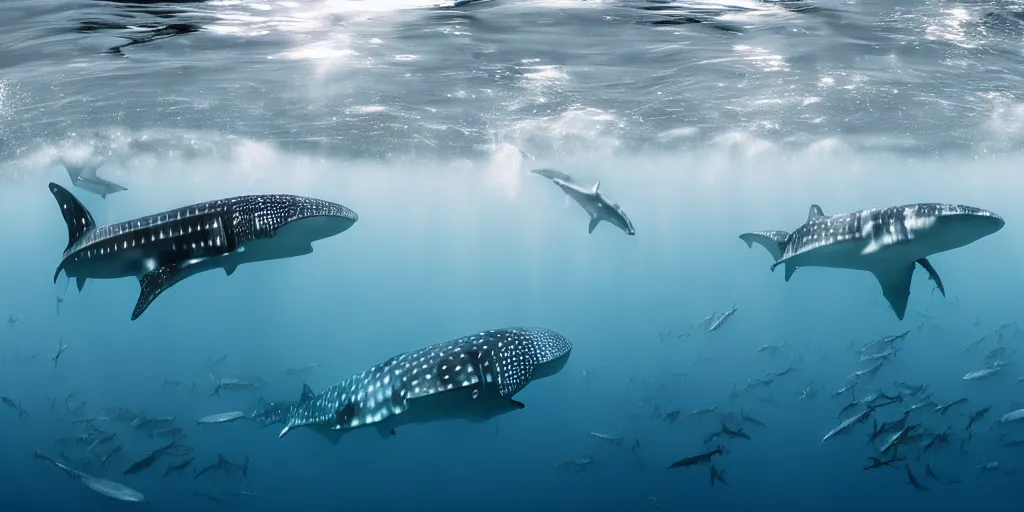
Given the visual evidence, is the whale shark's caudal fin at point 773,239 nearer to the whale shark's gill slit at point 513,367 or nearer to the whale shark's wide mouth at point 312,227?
the whale shark's gill slit at point 513,367

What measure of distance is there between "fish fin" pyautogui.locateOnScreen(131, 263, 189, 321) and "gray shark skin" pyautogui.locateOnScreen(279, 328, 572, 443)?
2.37 m

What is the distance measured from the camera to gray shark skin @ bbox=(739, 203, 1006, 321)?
590 centimetres

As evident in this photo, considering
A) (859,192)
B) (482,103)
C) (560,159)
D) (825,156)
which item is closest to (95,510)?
(482,103)

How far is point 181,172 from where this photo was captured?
111 ft

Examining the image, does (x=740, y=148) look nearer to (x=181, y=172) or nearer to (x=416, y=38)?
(x=416, y=38)

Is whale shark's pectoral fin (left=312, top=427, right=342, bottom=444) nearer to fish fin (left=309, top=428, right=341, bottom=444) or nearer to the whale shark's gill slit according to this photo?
fish fin (left=309, top=428, right=341, bottom=444)

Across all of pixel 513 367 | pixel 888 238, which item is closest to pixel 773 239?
pixel 888 238

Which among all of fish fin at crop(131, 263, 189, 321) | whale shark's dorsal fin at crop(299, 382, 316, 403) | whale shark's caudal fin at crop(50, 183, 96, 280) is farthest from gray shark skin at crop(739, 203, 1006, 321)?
whale shark's caudal fin at crop(50, 183, 96, 280)

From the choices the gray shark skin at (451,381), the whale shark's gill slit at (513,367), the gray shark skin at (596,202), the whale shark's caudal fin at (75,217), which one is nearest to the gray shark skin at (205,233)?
the whale shark's caudal fin at (75,217)

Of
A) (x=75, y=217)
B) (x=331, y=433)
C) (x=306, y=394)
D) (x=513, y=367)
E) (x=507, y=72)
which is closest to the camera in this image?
(x=75, y=217)

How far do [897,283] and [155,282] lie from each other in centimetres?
898

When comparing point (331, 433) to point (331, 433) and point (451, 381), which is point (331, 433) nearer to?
point (331, 433)

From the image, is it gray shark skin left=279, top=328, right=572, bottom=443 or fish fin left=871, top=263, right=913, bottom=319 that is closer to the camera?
gray shark skin left=279, top=328, right=572, bottom=443

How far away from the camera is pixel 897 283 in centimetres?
799
